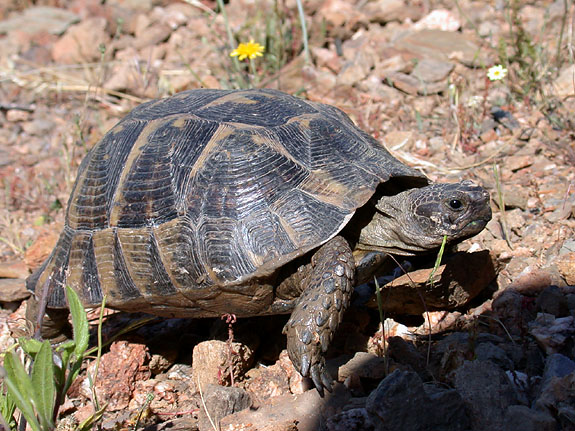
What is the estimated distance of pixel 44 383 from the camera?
205cm

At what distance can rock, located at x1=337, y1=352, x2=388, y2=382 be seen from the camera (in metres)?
2.57

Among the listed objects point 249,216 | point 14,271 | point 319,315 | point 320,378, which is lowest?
point 14,271

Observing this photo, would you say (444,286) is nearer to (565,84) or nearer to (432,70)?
(565,84)

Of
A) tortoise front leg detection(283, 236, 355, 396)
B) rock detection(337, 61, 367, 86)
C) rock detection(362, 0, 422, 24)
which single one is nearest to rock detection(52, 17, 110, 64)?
rock detection(337, 61, 367, 86)

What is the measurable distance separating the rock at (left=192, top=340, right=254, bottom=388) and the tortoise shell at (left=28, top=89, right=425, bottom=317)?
179 millimetres

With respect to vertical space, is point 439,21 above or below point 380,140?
above

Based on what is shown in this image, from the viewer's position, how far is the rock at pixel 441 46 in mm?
5332

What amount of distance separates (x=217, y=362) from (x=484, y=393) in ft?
4.26

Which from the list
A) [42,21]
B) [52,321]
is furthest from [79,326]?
[42,21]

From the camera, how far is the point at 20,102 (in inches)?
253

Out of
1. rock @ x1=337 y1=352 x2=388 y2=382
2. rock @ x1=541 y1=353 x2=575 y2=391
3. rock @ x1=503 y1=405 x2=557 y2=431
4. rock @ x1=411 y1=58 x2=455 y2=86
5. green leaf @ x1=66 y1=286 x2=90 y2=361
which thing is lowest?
rock @ x1=337 y1=352 x2=388 y2=382

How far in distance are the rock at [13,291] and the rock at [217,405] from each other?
187cm

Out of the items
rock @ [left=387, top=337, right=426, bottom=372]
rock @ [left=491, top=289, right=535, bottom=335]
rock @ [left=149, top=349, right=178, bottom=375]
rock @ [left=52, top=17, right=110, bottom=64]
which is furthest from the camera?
rock @ [left=52, top=17, right=110, bottom=64]

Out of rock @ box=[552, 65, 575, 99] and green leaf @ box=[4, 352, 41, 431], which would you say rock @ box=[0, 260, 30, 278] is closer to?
green leaf @ box=[4, 352, 41, 431]
